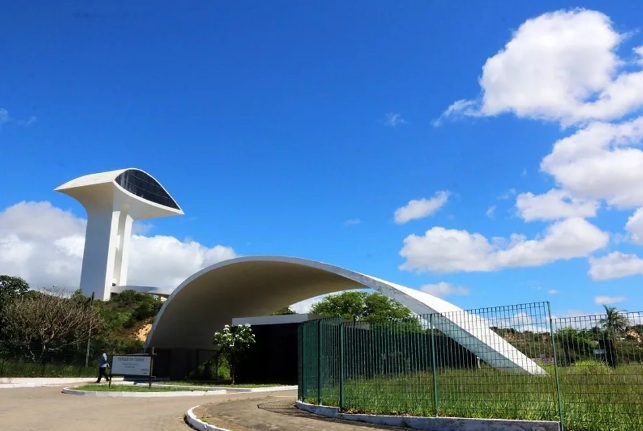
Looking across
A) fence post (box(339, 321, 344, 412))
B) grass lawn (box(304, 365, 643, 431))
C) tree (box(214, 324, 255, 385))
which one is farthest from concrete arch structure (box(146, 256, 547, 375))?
grass lawn (box(304, 365, 643, 431))

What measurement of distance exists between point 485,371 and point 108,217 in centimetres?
7543

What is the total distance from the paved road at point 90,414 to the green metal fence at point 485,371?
395cm

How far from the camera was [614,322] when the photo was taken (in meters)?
8.87

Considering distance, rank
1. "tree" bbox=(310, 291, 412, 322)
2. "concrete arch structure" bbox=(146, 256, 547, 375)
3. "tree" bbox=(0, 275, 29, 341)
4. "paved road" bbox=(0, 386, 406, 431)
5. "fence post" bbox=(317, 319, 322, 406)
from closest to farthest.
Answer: "paved road" bbox=(0, 386, 406, 431) < "fence post" bbox=(317, 319, 322, 406) < "concrete arch structure" bbox=(146, 256, 547, 375) < "tree" bbox=(0, 275, 29, 341) < "tree" bbox=(310, 291, 412, 322)

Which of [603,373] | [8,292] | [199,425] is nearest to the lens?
[603,373]

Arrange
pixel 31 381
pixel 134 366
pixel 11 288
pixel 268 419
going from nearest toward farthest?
pixel 268 419, pixel 134 366, pixel 31 381, pixel 11 288

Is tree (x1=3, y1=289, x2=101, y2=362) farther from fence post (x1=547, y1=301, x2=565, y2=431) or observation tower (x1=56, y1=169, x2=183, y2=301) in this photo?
fence post (x1=547, y1=301, x2=565, y2=431)

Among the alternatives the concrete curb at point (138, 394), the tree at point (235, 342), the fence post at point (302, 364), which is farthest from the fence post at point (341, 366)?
the tree at point (235, 342)

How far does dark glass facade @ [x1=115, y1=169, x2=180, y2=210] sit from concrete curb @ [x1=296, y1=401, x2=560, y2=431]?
234 ft

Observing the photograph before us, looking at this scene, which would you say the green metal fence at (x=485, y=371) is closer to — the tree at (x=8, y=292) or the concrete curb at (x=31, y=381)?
the concrete curb at (x=31, y=381)

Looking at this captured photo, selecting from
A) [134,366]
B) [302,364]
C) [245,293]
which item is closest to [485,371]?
[302,364]

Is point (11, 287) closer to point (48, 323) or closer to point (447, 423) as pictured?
point (48, 323)

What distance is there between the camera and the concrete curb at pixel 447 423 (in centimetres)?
935

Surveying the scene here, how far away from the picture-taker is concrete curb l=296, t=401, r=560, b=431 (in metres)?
9.35
